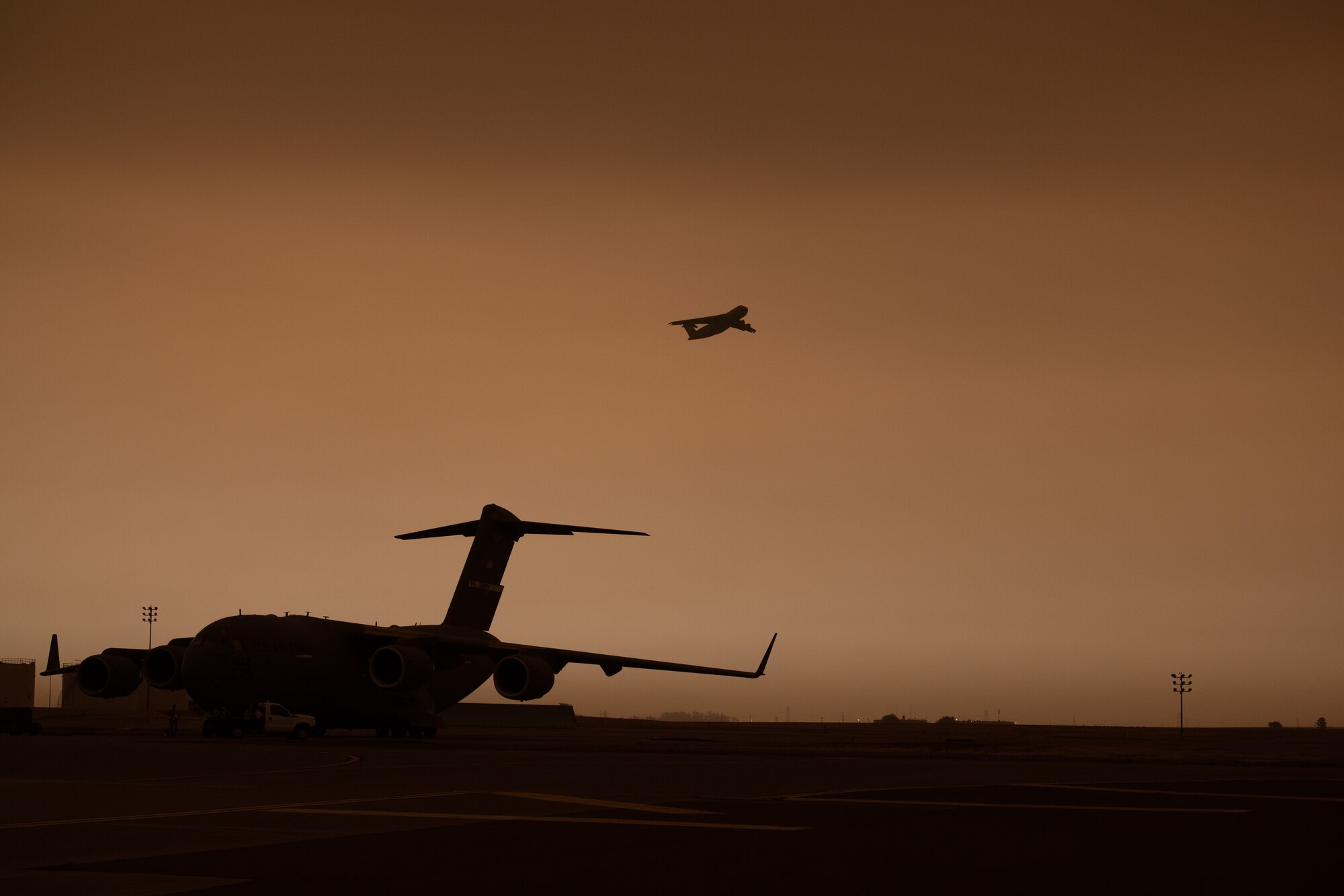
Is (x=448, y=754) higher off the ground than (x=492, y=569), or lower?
lower

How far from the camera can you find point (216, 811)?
14.2m

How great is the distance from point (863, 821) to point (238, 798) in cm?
732

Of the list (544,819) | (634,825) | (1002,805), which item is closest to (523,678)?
(1002,805)

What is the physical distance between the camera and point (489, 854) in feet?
35.0

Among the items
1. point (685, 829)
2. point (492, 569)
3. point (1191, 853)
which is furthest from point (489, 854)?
point (492, 569)

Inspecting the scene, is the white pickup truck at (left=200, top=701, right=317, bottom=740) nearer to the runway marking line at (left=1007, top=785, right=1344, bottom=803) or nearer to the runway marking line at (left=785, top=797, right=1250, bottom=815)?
the runway marking line at (left=1007, top=785, right=1344, bottom=803)

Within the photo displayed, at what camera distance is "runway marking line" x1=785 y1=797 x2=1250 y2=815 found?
15.4 m

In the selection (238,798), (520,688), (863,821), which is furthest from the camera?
(520,688)

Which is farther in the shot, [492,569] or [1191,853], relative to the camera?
[492,569]

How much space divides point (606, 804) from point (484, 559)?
29438 millimetres

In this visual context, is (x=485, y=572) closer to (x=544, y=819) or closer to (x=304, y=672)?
(x=304, y=672)

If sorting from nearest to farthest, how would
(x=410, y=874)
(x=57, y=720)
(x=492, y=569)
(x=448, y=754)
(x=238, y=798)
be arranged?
(x=410, y=874) → (x=238, y=798) → (x=448, y=754) → (x=492, y=569) → (x=57, y=720)

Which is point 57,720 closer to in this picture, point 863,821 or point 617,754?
point 617,754

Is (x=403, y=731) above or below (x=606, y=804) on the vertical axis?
below
